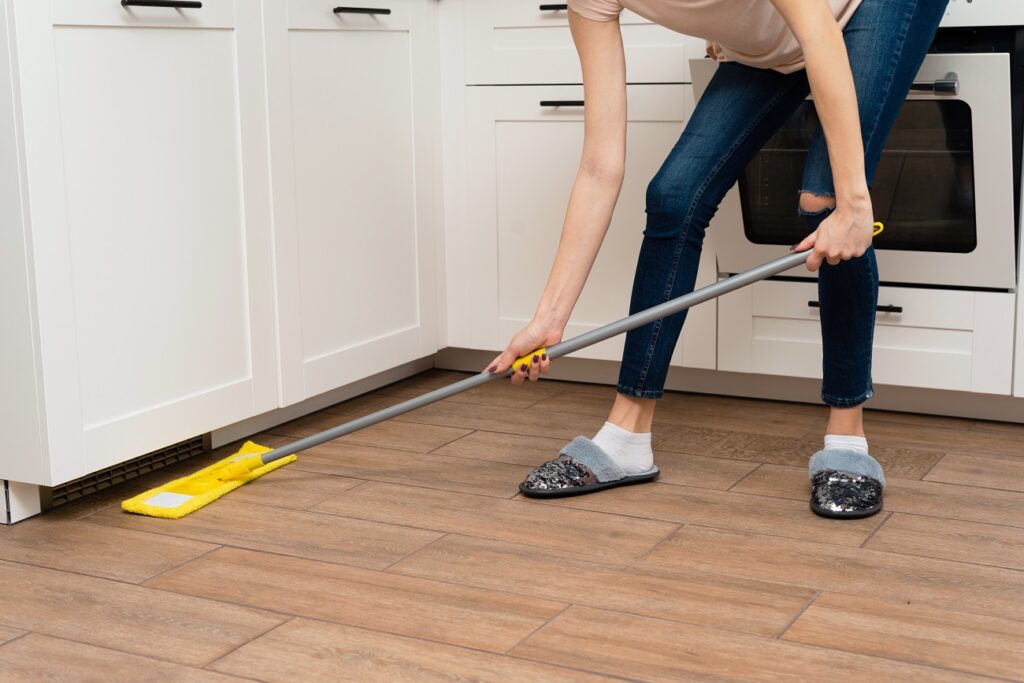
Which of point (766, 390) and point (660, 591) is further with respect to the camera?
point (766, 390)

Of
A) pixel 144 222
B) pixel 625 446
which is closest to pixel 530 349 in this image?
pixel 625 446

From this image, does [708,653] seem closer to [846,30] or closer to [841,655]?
[841,655]

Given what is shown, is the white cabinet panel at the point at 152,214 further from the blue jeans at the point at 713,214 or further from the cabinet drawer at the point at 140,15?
the blue jeans at the point at 713,214

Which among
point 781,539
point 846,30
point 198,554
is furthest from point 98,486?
point 846,30

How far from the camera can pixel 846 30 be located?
1.65 meters

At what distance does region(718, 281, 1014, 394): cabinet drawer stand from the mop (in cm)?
43

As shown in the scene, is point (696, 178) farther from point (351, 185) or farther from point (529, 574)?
point (351, 185)

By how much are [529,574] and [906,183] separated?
40.3 inches

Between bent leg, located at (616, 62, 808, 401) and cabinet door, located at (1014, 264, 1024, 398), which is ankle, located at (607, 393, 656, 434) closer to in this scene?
bent leg, located at (616, 62, 808, 401)

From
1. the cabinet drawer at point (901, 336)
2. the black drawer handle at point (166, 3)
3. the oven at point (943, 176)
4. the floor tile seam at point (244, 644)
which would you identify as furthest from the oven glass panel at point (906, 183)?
the floor tile seam at point (244, 644)

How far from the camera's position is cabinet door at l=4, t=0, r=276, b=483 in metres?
1.65

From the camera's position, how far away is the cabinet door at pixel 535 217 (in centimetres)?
232

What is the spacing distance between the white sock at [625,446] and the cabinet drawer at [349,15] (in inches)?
34.3

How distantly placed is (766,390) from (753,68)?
31.7 inches
